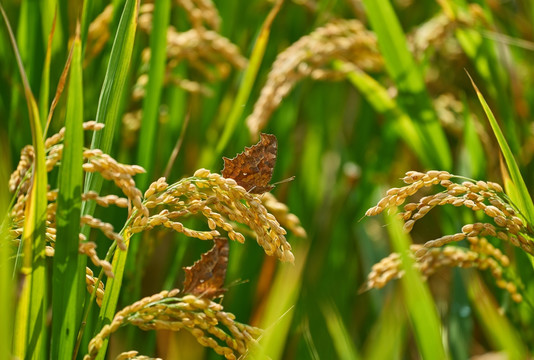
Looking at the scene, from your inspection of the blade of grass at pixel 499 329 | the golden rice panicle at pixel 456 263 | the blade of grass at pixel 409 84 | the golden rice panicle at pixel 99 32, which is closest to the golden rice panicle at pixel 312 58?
the blade of grass at pixel 409 84

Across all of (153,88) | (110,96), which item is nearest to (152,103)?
(153,88)

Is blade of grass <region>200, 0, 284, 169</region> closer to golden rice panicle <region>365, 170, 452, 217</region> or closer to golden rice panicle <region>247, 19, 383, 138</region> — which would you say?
golden rice panicle <region>247, 19, 383, 138</region>

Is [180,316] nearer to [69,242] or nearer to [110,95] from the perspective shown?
[69,242]

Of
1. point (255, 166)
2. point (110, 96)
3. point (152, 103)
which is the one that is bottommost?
point (255, 166)

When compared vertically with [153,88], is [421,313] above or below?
below

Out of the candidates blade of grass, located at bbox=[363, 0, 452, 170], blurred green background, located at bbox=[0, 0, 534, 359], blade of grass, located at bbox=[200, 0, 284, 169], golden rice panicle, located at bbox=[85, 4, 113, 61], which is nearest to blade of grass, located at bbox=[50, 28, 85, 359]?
blurred green background, located at bbox=[0, 0, 534, 359]

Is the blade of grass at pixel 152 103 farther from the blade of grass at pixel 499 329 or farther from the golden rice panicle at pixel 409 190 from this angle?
the blade of grass at pixel 499 329
